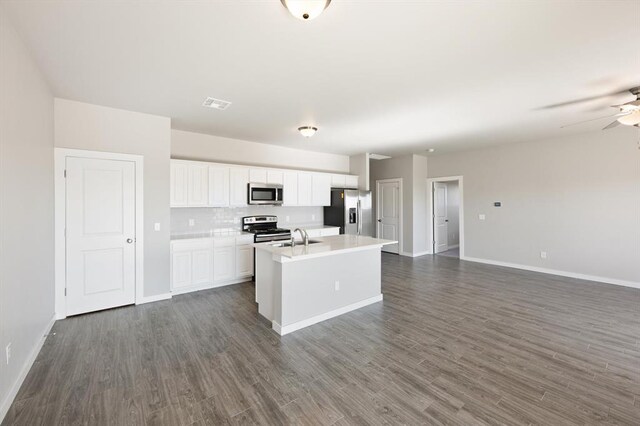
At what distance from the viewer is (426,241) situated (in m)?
7.97

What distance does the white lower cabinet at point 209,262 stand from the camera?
4.45 m

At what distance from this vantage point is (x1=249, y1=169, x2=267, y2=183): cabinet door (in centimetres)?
548

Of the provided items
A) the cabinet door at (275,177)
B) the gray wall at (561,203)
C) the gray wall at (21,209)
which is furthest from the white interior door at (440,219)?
the gray wall at (21,209)

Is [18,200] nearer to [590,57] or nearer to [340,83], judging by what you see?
[340,83]

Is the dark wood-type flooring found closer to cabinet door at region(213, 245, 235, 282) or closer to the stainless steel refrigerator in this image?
cabinet door at region(213, 245, 235, 282)

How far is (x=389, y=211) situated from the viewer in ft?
26.9

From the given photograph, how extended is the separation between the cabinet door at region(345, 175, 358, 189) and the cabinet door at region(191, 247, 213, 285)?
12.6 feet

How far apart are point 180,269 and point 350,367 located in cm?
320

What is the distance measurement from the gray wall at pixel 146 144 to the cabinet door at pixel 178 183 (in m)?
0.32

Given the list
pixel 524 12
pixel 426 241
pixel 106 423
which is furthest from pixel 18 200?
pixel 426 241

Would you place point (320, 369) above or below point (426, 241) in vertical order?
below

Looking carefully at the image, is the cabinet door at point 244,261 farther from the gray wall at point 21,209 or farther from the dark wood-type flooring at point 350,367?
the gray wall at point 21,209

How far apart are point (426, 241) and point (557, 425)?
6.32m

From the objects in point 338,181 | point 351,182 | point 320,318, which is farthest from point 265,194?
point 320,318
